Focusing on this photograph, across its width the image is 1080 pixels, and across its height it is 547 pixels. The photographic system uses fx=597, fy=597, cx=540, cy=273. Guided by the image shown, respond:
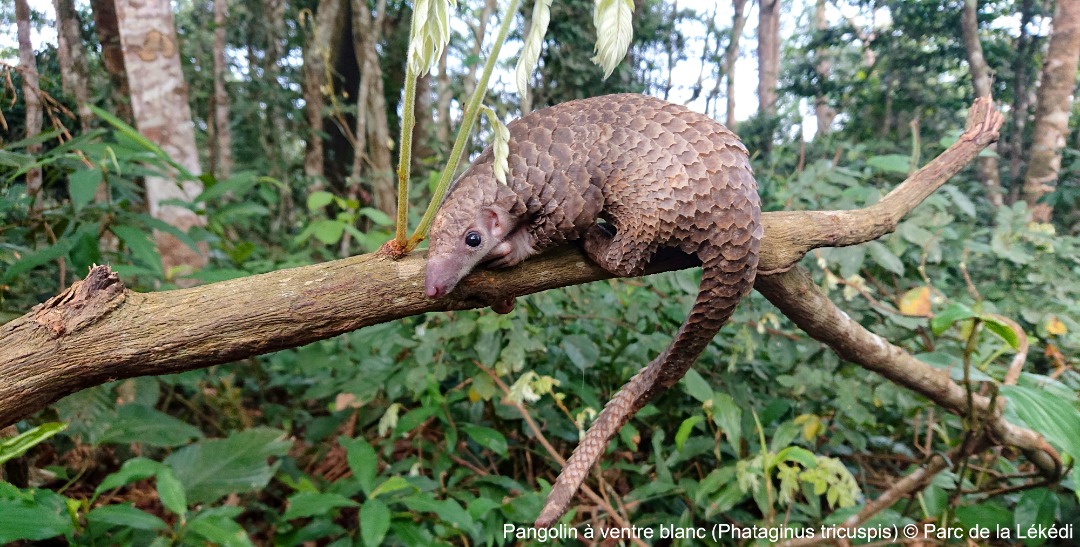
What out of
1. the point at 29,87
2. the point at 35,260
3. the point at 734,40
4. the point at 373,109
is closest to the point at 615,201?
the point at 35,260

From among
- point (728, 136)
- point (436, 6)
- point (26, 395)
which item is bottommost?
point (26, 395)

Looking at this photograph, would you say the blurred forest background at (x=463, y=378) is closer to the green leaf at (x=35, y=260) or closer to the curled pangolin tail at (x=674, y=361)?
the green leaf at (x=35, y=260)

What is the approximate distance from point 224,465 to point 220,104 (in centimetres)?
382

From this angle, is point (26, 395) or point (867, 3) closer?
point (26, 395)

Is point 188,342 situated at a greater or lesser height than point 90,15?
lesser

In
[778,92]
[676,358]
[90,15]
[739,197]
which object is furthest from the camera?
[778,92]

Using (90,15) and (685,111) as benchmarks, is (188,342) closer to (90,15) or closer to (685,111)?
(685,111)

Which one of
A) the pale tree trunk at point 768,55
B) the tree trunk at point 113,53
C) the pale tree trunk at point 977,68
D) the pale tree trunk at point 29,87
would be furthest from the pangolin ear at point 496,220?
the pale tree trunk at point 768,55

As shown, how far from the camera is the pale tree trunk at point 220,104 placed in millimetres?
4762

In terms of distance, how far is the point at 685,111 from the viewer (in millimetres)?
1270

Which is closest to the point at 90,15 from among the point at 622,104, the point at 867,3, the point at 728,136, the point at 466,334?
the point at 466,334

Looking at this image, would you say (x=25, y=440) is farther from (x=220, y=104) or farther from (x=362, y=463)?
(x=220, y=104)

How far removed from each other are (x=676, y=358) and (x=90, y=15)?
3.36m

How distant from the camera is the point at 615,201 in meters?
1.29
